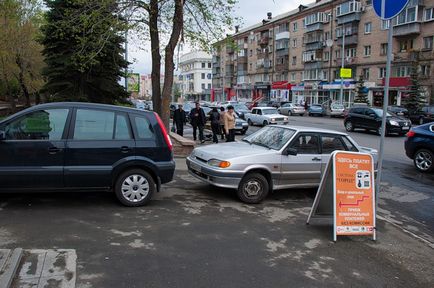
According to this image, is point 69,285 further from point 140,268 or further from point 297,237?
point 297,237

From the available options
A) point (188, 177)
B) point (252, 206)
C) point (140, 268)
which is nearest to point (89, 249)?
point (140, 268)

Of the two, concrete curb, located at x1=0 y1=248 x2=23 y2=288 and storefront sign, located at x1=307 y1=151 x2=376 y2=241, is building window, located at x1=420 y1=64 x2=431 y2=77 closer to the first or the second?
storefront sign, located at x1=307 y1=151 x2=376 y2=241

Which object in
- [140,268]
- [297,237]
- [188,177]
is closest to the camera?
[140,268]

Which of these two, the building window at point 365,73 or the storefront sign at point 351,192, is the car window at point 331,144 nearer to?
the storefront sign at point 351,192

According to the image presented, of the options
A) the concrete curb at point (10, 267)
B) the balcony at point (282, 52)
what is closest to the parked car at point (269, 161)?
the concrete curb at point (10, 267)

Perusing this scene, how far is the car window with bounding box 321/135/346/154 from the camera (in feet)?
26.9

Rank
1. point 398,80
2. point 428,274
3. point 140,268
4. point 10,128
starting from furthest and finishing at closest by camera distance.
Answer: point 398,80
point 10,128
point 428,274
point 140,268

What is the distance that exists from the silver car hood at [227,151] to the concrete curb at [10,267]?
3.85 meters

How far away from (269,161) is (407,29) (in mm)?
43822

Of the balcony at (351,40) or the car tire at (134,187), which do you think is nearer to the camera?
the car tire at (134,187)

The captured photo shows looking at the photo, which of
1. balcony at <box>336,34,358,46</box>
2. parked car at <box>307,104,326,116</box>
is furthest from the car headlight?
balcony at <box>336,34,358,46</box>

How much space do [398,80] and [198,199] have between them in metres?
44.2

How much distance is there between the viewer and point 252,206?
7234 millimetres

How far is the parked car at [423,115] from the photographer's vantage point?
30.5m
